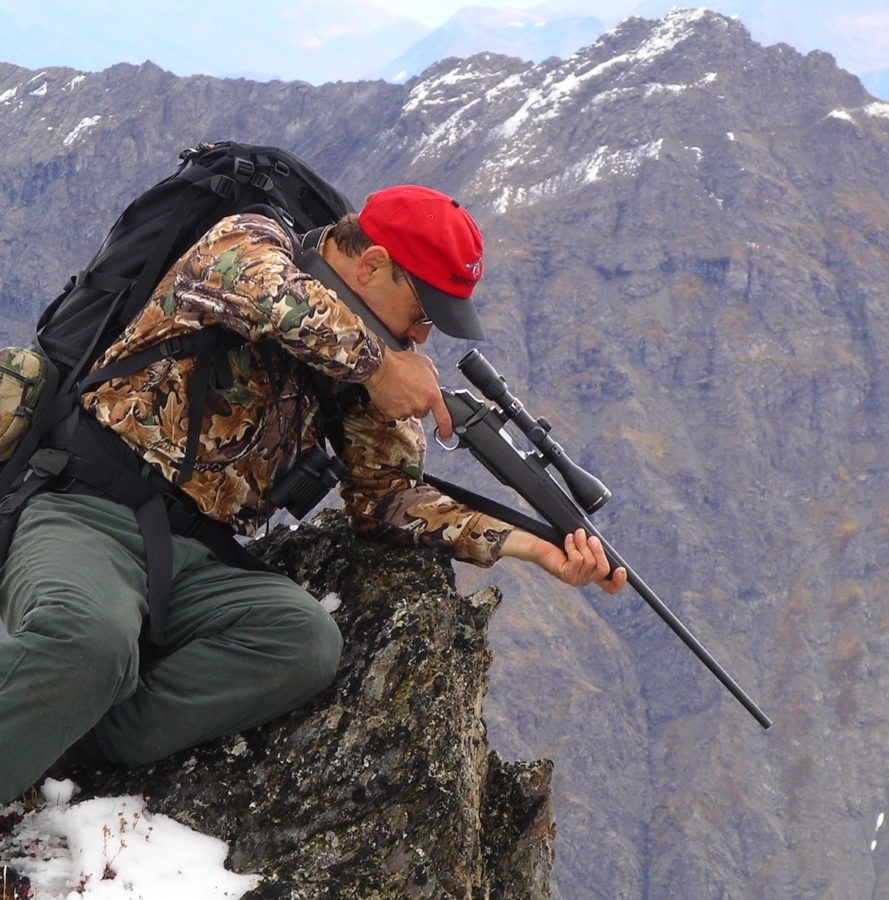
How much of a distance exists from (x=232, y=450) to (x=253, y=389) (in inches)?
18.1

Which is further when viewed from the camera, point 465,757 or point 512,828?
point 512,828

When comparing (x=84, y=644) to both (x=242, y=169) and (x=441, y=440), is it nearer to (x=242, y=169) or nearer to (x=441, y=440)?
(x=441, y=440)

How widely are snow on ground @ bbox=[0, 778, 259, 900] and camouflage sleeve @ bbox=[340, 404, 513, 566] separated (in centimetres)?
299

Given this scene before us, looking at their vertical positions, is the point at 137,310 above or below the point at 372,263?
below

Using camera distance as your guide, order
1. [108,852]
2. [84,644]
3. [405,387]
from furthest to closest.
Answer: [405,387] < [108,852] < [84,644]

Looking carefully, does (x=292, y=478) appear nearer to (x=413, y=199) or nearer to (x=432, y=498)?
(x=432, y=498)

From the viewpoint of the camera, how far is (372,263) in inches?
319

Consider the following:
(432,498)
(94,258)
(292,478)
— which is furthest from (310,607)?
(94,258)

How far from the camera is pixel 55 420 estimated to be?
8.29 m

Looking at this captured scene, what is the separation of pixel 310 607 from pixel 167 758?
147cm

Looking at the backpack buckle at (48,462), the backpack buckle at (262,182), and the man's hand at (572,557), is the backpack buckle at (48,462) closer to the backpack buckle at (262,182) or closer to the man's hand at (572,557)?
the backpack buckle at (262,182)

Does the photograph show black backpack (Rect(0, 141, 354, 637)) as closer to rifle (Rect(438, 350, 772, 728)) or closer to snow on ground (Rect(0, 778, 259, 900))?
snow on ground (Rect(0, 778, 259, 900))

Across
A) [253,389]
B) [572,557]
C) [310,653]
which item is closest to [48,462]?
[253,389]

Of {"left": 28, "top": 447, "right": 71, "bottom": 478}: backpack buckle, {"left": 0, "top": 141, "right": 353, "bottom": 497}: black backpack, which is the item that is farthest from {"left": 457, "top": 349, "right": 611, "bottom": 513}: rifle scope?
{"left": 28, "top": 447, "right": 71, "bottom": 478}: backpack buckle
